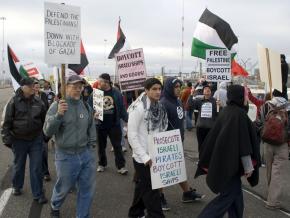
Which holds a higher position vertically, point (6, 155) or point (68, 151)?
point (68, 151)

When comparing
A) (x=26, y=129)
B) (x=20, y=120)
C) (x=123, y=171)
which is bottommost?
(x=123, y=171)

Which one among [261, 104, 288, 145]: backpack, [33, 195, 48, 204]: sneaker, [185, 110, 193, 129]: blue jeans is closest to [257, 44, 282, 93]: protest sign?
[261, 104, 288, 145]: backpack

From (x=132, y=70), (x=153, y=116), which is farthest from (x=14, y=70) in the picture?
(x=153, y=116)

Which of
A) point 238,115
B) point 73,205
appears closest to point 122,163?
point 73,205

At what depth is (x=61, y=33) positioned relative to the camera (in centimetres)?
571

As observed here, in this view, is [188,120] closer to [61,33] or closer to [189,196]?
[189,196]

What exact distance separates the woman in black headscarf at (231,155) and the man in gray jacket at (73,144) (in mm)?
1443

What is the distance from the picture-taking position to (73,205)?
6246 millimetres

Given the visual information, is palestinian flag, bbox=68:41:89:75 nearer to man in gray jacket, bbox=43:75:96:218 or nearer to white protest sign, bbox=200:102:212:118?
white protest sign, bbox=200:102:212:118

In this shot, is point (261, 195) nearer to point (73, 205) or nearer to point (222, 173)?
point (222, 173)

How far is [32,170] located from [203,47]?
487cm

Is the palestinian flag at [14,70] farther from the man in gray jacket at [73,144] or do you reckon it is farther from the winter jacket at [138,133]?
the winter jacket at [138,133]

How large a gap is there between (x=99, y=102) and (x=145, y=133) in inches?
118

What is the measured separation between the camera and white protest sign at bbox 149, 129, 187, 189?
203 inches
